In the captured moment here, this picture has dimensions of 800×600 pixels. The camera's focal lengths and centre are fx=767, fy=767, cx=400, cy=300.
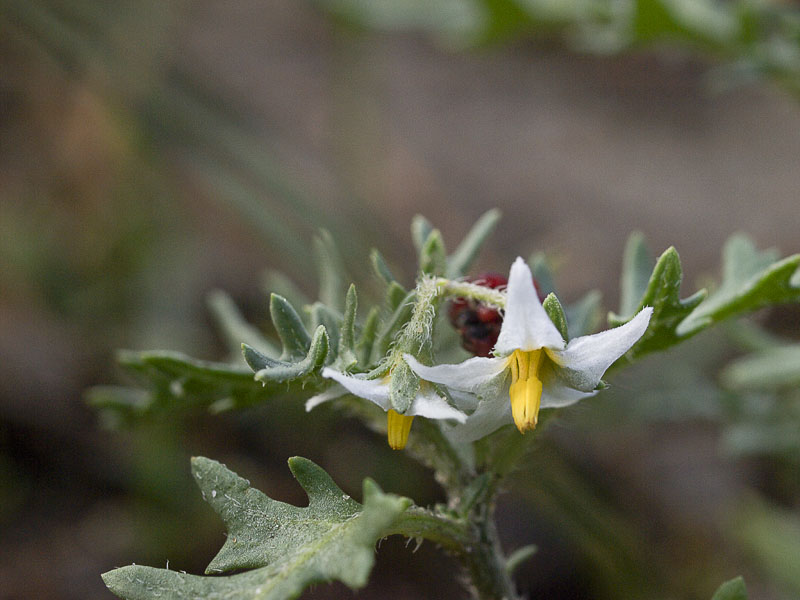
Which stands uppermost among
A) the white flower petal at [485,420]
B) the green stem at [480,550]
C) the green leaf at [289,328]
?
the green leaf at [289,328]

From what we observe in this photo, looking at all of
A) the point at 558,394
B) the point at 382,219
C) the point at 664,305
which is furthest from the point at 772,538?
the point at 382,219

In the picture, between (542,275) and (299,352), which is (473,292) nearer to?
(299,352)

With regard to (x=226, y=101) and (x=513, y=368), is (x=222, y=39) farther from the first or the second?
(x=513, y=368)

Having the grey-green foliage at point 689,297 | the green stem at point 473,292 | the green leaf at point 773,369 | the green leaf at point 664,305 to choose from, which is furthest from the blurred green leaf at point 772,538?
the green stem at point 473,292

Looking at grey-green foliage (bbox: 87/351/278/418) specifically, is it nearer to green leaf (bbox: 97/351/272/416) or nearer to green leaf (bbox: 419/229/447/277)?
green leaf (bbox: 97/351/272/416)

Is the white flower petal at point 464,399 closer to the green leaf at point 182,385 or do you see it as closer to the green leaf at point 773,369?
the green leaf at point 182,385

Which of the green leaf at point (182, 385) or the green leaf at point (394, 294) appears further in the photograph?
the green leaf at point (182, 385)
